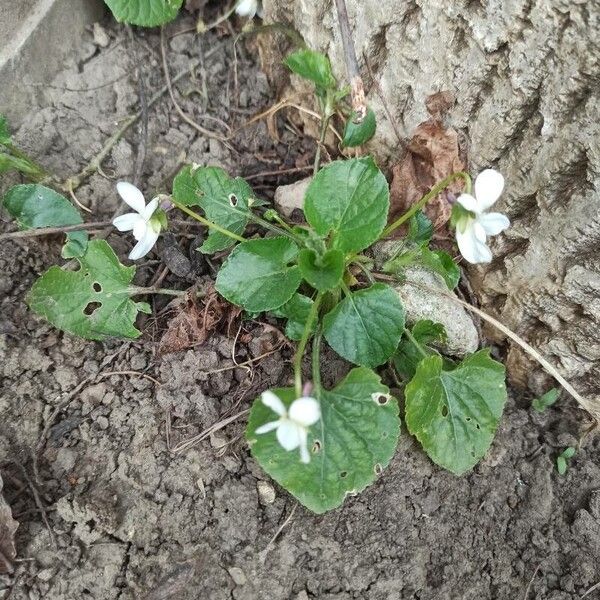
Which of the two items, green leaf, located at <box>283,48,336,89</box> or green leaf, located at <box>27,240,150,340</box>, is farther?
green leaf, located at <box>283,48,336,89</box>

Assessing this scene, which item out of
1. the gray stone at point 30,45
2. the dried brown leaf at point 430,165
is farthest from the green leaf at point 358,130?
the gray stone at point 30,45

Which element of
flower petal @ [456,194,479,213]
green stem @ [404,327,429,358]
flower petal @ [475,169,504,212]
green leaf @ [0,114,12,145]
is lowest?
green stem @ [404,327,429,358]

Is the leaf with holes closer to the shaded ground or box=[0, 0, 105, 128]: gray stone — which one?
the shaded ground

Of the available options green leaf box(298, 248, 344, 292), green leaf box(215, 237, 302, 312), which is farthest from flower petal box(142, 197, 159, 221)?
green leaf box(298, 248, 344, 292)

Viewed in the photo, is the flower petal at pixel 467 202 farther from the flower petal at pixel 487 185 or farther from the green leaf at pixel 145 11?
the green leaf at pixel 145 11

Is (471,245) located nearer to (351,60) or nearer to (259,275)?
(259,275)
